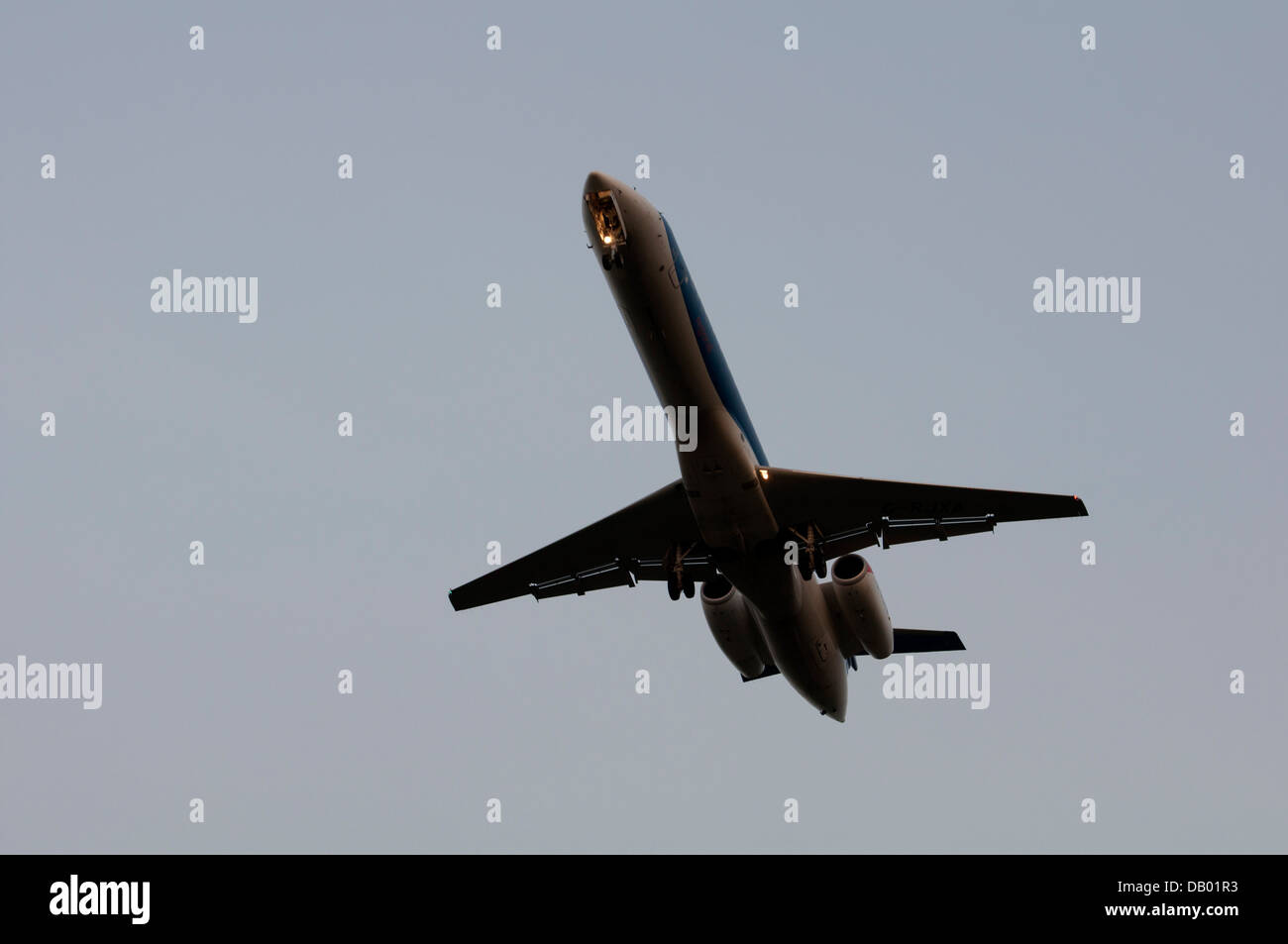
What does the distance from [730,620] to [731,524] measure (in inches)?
199

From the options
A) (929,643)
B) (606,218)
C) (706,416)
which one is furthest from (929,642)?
(606,218)

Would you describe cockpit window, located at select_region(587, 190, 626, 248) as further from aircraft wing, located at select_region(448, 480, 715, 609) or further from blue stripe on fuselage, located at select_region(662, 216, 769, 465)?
aircraft wing, located at select_region(448, 480, 715, 609)

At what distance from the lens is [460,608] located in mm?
41156

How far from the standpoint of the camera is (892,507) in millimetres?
36438

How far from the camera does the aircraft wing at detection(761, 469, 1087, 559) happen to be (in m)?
35.2

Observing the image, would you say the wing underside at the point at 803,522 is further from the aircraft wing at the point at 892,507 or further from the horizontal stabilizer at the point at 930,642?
the horizontal stabilizer at the point at 930,642

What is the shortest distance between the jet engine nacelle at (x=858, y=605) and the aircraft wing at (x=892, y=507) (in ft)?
2.63

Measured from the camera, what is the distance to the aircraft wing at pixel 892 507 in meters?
35.2

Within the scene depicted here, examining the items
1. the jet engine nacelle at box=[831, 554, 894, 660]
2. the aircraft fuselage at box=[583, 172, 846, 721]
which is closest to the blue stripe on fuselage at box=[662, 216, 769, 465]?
the aircraft fuselage at box=[583, 172, 846, 721]

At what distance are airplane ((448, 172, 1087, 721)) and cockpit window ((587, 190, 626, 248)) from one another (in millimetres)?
23

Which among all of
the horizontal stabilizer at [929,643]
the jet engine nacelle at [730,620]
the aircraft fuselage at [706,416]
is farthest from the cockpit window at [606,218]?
the horizontal stabilizer at [929,643]

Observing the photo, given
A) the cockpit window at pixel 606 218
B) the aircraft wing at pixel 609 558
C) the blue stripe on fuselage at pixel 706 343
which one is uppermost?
the cockpit window at pixel 606 218

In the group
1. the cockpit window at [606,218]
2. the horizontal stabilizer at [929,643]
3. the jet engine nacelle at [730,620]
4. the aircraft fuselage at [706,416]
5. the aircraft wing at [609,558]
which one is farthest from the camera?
the horizontal stabilizer at [929,643]
